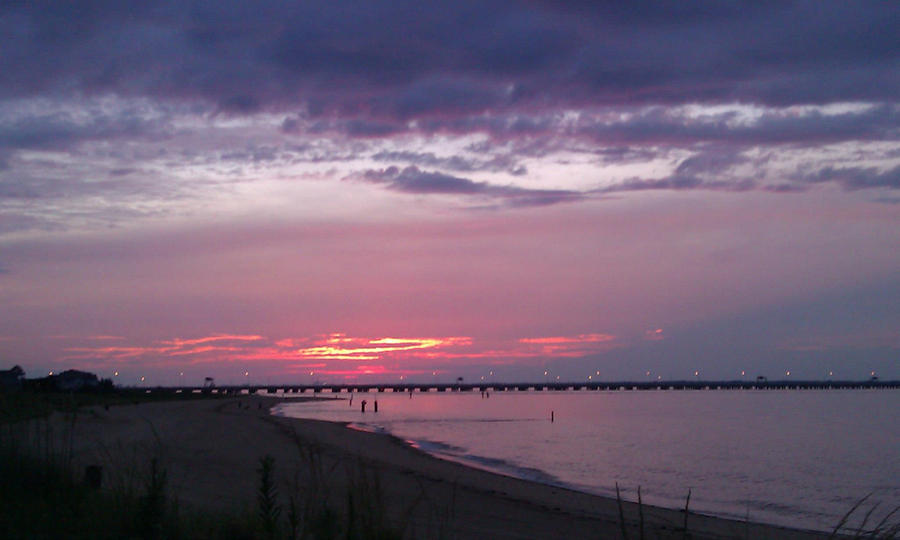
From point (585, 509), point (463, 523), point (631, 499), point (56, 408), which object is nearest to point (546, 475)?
point (631, 499)

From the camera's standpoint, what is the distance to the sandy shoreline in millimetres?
10445

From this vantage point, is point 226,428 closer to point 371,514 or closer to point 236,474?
point 236,474

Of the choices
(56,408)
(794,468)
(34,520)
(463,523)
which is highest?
(56,408)

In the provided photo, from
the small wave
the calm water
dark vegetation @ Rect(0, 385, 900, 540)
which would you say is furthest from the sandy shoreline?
the calm water

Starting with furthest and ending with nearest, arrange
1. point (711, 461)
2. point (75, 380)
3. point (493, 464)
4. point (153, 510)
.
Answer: point (75, 380) < point (711, 461) < point (493, 464) < point (153, 510)

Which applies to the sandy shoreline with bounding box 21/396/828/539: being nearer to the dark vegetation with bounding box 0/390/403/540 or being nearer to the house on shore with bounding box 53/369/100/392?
the dark vegetation with bounding box 0/390/403/540

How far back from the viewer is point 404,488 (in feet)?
64.8

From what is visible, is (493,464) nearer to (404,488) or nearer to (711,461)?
(711,461)

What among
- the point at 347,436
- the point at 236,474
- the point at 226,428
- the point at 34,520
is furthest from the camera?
the point at 347,436

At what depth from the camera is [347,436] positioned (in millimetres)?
43625

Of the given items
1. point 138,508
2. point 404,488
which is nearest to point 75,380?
point 404,488

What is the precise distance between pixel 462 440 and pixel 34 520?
138 ft

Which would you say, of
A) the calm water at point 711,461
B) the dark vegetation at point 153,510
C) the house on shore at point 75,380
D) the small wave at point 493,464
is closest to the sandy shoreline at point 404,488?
the dark vegetation at point 153,510

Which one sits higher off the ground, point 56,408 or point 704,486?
point 56,408
